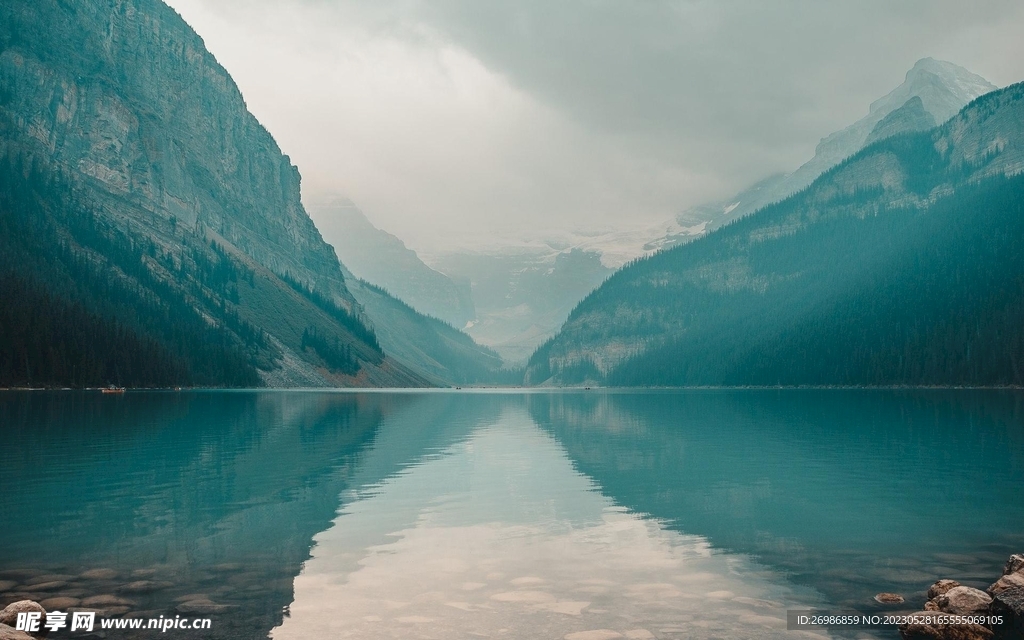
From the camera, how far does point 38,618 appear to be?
19062mm

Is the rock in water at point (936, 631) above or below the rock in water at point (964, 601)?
below

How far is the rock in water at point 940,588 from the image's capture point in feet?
71.5

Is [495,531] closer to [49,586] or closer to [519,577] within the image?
[519,577]

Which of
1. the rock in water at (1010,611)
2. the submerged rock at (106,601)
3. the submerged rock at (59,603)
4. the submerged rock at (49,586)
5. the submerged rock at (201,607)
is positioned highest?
the rock in water at (1010,611)

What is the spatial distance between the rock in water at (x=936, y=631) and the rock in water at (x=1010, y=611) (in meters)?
0.64

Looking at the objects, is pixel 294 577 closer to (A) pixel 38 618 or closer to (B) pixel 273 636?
(B) pixel 273 636

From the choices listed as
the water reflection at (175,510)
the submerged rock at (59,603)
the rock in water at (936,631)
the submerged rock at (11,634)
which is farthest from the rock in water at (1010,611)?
the submerged rock at (59,603)

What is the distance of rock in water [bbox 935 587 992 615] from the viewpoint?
1978 centimetres

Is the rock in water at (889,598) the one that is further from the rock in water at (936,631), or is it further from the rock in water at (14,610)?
the rock in water at (14,610)

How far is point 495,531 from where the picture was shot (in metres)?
33.0

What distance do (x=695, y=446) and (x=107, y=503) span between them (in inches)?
1937

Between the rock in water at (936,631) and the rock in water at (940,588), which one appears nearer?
the rock in water at (936,631)

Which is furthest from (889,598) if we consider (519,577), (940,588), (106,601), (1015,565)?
(106,601)

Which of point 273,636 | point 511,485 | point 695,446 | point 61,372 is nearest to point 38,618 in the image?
point 273,636
